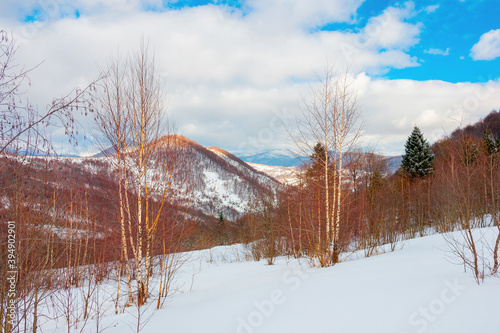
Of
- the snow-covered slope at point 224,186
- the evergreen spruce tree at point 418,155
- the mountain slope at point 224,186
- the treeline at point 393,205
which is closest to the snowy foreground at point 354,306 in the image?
the treeline at point 393,205

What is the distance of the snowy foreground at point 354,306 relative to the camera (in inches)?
146

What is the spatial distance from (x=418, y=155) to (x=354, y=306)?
28.5 meters

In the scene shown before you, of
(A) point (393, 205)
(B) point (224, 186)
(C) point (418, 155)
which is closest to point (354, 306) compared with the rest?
(A) point (393, 205)

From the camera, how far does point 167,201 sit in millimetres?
7586

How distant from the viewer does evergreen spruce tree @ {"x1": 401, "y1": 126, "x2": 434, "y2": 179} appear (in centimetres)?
2759

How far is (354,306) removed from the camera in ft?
14.9

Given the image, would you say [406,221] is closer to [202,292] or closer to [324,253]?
[324,253]

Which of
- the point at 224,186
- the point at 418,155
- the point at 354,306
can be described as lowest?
the point at 354,306

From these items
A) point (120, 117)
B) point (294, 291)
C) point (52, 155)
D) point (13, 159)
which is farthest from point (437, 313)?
point (120, 117)

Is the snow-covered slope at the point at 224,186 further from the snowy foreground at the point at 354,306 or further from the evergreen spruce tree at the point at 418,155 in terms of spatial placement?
the snowy foreground at the point at 354,306

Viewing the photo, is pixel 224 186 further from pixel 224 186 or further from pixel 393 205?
pixel 393 205

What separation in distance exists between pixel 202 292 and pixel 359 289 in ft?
16.5

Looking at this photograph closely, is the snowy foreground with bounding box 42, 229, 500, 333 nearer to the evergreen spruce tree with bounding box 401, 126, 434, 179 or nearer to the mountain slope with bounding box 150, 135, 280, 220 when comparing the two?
the evergreen spruce tree with bounding box 401, 126, 434, 179

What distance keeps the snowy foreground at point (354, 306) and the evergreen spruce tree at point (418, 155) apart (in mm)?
24145
